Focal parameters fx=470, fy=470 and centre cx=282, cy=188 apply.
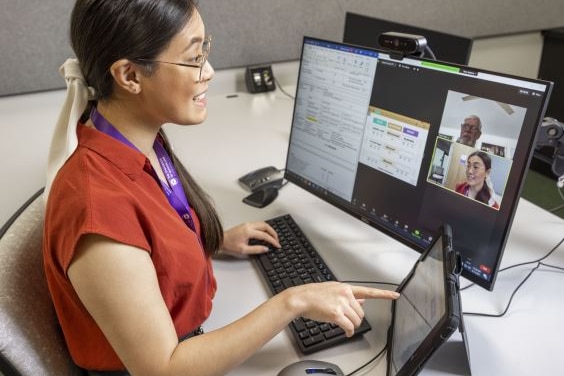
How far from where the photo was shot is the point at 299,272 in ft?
2.85

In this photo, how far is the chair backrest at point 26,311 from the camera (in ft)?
2.00

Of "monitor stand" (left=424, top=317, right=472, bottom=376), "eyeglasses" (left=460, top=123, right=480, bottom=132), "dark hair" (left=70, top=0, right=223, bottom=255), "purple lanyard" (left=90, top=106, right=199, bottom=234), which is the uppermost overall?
"dark hair" (left=70, top=0, right=223, bottom=255)

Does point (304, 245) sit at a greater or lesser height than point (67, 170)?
lesser

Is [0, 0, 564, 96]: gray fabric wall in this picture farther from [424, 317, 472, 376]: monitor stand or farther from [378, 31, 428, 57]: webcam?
[424, 317, 472, 376]: monitor stand

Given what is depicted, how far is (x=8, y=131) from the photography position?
143 centimetres

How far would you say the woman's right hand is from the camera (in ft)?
2.18

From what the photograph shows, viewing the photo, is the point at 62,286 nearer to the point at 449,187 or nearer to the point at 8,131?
the point at 449,187

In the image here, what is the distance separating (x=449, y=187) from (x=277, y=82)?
127 cm

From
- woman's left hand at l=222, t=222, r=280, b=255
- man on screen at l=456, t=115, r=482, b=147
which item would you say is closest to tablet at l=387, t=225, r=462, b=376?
man on screen at l=456, t=115, r=482, b=147

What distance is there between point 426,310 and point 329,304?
0.13m

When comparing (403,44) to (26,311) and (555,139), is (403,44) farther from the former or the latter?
(26,311)

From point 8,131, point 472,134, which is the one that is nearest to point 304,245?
point 472,134

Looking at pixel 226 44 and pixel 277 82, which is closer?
pixel 226 44

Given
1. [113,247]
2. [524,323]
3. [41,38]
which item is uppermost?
[41,38]
